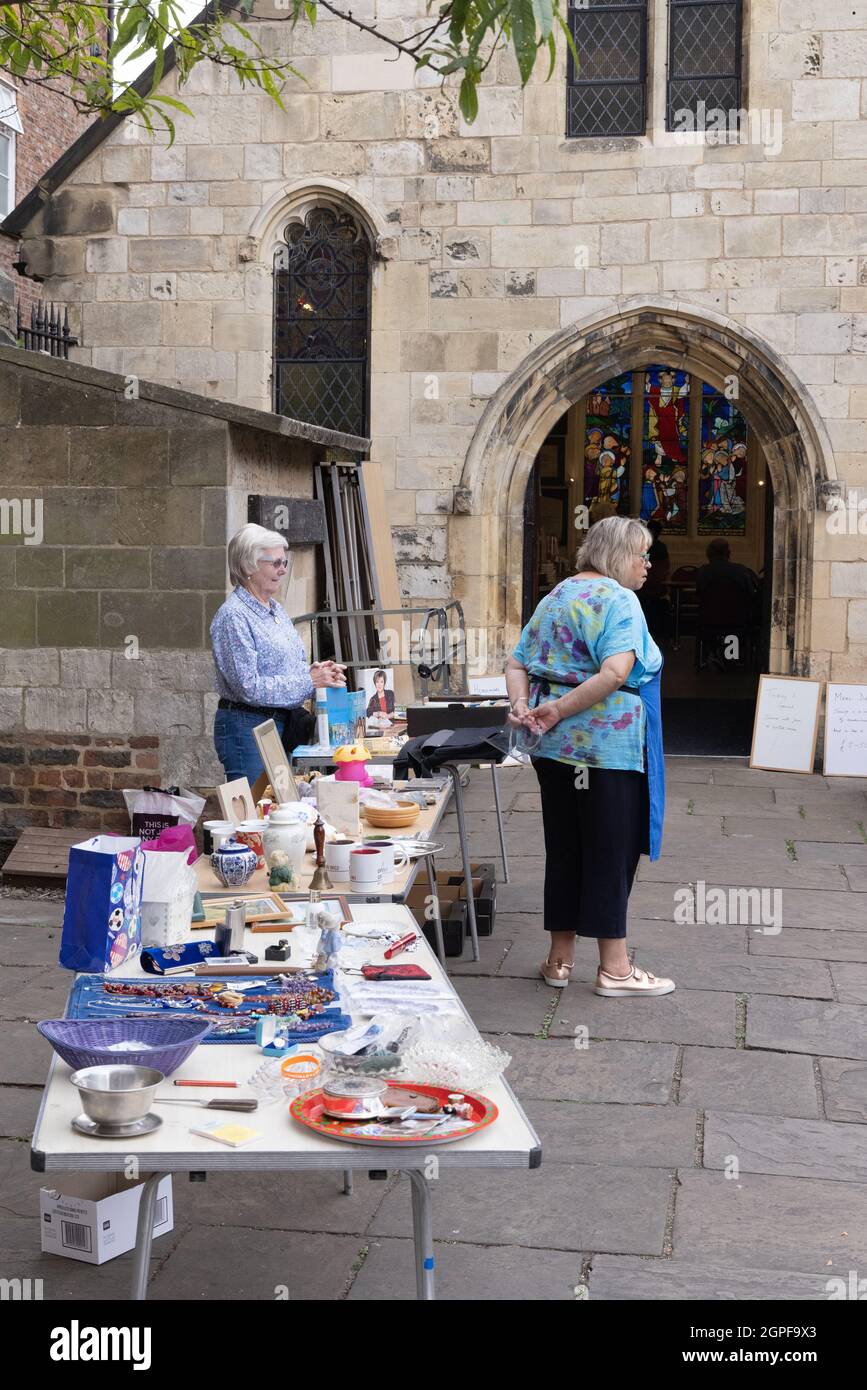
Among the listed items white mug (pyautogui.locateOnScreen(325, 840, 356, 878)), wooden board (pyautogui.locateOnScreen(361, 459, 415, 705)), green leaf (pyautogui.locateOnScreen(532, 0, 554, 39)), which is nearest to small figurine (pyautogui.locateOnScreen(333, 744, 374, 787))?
white mug (pyautogui.locateOnScreen(325, 840, 356, 878))

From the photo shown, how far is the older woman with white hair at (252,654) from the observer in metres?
6.09

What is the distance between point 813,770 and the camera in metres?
11.4

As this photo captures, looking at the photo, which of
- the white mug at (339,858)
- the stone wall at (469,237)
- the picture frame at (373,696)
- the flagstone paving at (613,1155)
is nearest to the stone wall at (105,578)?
the picture frame at (373,696)

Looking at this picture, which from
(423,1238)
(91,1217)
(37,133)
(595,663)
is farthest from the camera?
(37,133)

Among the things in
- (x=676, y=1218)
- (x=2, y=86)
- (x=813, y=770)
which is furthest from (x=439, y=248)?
(x=676, y=1218)

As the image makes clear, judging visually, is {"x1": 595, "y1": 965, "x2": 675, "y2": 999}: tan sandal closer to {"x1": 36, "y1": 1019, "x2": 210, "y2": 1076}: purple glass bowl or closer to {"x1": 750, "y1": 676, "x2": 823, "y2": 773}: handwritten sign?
{"x1": 36, "y1": 1019, "x2": 210, "y2": 1076}: purple glass bowl

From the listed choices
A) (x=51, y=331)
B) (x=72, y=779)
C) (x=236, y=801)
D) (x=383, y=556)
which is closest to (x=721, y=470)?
(x=383, y=556)

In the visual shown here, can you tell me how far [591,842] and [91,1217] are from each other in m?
2.63

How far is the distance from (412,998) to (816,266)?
29.7 ft

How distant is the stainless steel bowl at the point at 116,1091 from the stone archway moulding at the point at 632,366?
359 inches

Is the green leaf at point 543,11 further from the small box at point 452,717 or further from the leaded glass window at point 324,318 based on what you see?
the leaded glass window at point 324,318

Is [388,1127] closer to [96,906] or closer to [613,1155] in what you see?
[96,906]

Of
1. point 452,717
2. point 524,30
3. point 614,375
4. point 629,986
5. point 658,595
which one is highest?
point 614,375

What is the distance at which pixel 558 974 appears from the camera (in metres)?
5.97
